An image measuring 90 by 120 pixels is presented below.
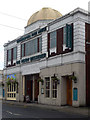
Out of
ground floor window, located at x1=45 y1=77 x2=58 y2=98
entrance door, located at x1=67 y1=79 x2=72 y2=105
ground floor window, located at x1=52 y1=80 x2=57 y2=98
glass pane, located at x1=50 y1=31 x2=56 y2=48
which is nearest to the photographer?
entrance door, located at x1=67 y1=79 x2=72 y2=105

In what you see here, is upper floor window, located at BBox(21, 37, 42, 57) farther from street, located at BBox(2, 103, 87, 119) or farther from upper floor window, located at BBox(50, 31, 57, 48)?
street, located at BBox(2, 103, 87, 119)

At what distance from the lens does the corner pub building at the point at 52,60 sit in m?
22.9

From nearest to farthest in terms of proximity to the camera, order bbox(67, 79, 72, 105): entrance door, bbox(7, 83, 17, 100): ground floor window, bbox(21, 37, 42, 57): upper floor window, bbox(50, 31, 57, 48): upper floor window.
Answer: bbox(67, 79, 72, 105): entrance door
bbox(50, 31, 57, 48): upper floor window
bbox(21, 37, 42, 57): upper floor window
bbox(7, 83, 17, 100): ground floor window

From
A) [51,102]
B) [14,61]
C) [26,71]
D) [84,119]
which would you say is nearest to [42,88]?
[51,102]

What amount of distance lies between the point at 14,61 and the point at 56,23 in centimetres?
1188

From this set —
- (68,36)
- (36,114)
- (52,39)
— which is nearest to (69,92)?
(68,36)

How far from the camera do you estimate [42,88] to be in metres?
27.8

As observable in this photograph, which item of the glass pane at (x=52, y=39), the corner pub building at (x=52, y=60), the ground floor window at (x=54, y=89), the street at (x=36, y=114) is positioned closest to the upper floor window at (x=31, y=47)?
the corner pub building at (x=52, y=60)

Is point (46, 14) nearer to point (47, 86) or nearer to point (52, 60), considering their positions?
point (52, 60)

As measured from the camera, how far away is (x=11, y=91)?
35.8 meters

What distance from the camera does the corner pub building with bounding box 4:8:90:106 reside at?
2288cm

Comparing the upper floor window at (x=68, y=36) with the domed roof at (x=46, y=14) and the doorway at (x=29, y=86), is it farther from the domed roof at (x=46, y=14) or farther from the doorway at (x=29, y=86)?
the doorway at (x=29, y=86)

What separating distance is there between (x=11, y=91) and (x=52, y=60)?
40.4ft

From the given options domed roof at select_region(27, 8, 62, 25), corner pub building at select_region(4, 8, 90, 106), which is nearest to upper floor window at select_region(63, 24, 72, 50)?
corner pub building at select_region(4, 8, 90, 106)
